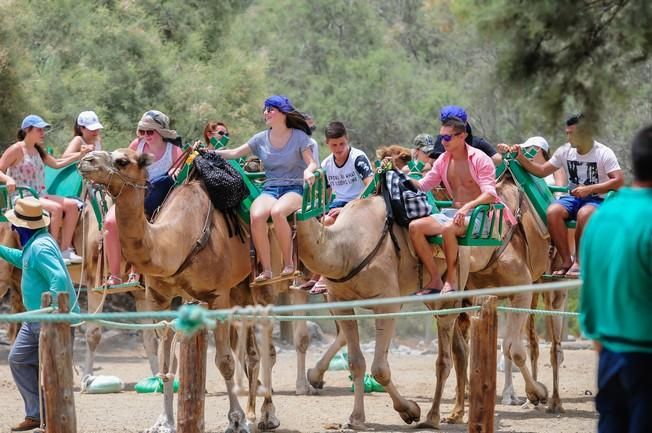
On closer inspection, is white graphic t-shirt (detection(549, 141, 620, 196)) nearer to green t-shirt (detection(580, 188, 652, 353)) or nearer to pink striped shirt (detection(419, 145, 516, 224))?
pink striped shirt (detection(419, 145, 516, 224))

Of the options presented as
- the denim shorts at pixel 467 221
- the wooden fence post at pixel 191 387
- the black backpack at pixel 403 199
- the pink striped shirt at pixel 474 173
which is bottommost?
the wooden fence post at pixel 191 387

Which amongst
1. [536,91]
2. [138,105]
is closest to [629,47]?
[536,91]

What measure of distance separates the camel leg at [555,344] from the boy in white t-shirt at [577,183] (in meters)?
0.91

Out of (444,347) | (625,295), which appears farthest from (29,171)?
(625,295)

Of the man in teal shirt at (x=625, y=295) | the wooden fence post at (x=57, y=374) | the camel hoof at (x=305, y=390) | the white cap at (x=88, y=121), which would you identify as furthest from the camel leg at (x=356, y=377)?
the man in teal shirt at (x=625, y=295)

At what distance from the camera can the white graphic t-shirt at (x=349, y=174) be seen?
43.2ft

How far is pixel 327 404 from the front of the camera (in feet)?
45.2

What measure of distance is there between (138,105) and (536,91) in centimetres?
1735

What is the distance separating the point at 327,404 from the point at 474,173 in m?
3.21

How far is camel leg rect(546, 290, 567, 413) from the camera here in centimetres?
1338

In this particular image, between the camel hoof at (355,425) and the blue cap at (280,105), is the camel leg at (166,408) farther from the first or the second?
the blue cap at (280,105)

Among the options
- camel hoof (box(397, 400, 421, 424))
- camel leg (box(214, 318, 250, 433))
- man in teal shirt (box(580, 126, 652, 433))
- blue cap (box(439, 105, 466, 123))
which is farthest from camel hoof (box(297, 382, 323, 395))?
man in teal shirt (box(580, 126, 652, 433))

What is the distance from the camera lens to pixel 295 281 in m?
13.3

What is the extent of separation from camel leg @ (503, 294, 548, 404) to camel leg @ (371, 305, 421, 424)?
179 cm
